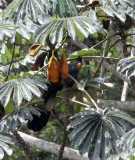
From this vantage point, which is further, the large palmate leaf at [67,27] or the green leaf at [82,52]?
A: the green leaf at [82,52]

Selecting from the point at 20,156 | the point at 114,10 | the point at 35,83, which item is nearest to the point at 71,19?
the point at 114,10

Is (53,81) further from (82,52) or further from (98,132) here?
(98,132)

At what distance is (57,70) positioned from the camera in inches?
88.0

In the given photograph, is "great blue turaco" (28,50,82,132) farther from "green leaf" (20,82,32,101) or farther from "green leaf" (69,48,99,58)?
"green leaf" (20,82,32,101)

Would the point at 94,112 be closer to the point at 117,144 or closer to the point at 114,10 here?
the point at 117,144

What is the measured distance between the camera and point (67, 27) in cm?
192

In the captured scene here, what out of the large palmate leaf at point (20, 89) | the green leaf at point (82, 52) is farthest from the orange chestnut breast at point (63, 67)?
the large palmate leaf at point (20, 89)

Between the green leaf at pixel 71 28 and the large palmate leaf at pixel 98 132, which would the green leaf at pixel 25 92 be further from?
the green leaf at pixel 71 28

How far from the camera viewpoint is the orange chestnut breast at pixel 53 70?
2.17m

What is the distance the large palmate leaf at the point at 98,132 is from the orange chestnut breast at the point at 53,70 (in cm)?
39

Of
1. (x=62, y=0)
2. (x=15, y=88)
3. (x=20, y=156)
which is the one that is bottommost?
(x=20, y=156)

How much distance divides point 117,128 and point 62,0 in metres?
0.75

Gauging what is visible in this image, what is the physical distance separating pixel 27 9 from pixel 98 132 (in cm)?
74

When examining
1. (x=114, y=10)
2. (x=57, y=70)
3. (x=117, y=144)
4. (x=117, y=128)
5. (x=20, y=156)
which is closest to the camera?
(x=117, y=144)
